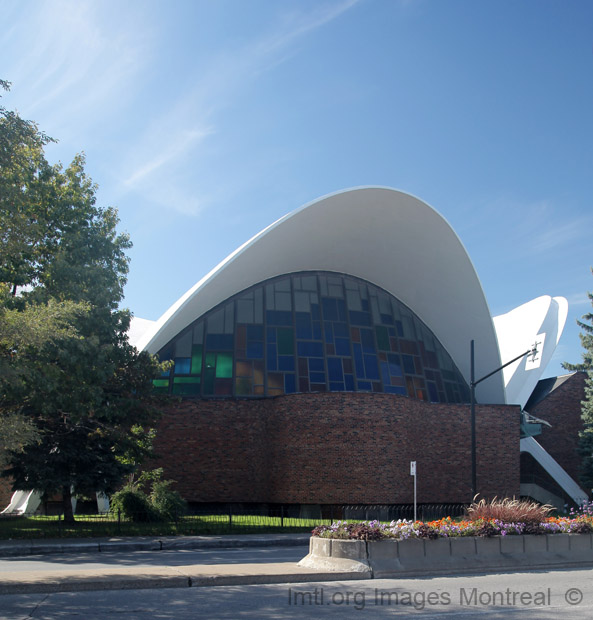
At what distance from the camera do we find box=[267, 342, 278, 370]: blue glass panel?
29516 mm

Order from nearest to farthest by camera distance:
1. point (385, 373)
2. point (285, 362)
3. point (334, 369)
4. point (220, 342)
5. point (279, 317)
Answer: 1. point (285, 362)
2. point (334, 369)
3. point (220, 342)
4. point (385, 373)
5. point (279, 317)

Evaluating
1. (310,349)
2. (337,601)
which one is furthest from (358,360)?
(337,601)

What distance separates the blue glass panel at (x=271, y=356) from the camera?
96.8 feet

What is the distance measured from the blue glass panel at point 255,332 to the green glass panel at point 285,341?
2.62 ft

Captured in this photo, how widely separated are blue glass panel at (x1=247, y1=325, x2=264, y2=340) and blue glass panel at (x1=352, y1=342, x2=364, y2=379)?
4.17 meters

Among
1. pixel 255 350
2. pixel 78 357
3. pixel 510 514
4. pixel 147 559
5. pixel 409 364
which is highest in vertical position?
pixel 255 350

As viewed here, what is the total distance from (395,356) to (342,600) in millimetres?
23688

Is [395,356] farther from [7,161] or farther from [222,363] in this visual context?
[7,161]

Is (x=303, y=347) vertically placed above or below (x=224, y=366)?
above

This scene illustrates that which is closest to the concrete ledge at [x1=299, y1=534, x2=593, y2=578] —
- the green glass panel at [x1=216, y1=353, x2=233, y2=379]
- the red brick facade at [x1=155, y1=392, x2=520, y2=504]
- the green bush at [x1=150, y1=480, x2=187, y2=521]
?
the green bush at [x1=150, y1=480, x2=187, y2=521]

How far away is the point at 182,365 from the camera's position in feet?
96.8

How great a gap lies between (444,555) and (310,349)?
18877 millimetres

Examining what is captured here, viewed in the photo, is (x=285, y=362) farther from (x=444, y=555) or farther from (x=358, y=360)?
(x=444, y=555)

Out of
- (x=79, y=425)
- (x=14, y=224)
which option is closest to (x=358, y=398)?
(x=79, y=425)
